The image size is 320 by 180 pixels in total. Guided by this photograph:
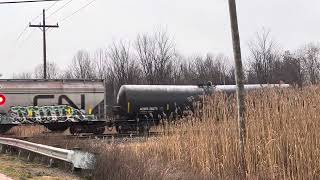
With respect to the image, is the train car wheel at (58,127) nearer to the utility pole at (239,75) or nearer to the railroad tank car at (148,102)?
the railroad tank car at (148,102)

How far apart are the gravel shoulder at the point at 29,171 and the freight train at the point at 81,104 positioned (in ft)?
49.9

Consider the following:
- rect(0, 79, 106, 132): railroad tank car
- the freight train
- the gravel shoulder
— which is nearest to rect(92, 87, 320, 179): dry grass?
the gravel shoulder

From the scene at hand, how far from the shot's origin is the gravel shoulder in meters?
10.7

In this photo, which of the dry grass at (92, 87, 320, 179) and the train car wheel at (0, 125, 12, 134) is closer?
the dry grass at (92, 87, 320, 179)

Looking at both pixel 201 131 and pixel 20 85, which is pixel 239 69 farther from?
pixel 20 85

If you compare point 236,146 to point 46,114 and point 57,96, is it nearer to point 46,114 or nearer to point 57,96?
point 46,114

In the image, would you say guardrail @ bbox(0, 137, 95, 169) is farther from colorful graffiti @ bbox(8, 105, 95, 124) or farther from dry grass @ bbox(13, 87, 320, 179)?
colorful graffiti @ bbox(8, 105, 95, 124)

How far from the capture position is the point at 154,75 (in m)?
72.1

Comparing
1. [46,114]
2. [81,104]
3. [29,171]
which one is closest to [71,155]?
[29,171]

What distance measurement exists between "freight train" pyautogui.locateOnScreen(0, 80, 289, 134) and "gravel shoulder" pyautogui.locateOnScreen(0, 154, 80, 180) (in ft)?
49.9

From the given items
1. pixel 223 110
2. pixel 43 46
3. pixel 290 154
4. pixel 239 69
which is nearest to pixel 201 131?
pixel 223 110

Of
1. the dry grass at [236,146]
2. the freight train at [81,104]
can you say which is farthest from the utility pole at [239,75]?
the freight train at [81,104]

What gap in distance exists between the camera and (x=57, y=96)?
30.7 m

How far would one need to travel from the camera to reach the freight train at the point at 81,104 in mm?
29328
